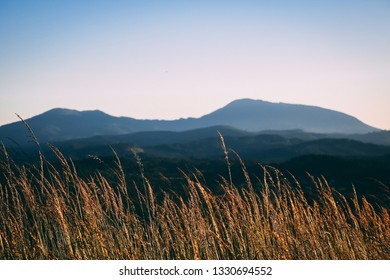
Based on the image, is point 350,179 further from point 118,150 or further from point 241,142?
point 241,142

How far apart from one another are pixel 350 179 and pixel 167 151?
51449 mm

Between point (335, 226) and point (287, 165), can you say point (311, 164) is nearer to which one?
point (287, 165)

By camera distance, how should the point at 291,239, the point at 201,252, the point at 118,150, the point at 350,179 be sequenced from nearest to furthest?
1. the point at 291,239
2. the point at 201,252
3. the point at 350,179
4. the point at 118,150

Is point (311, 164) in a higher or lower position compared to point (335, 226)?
lower

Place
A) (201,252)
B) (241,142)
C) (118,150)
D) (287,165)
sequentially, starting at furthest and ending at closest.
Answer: (241,142) → (118,150) → (287,165) → (201,252)

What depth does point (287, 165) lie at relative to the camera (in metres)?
30.5

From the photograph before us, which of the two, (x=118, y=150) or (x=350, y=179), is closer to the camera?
(x=350, y=179)

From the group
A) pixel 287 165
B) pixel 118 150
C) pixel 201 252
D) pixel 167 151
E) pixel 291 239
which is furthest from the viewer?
pixel 167 151

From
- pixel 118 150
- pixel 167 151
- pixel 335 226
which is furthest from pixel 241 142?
pixel 335 226

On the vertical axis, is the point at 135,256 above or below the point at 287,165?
above

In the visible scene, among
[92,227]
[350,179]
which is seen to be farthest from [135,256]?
[350,179]
